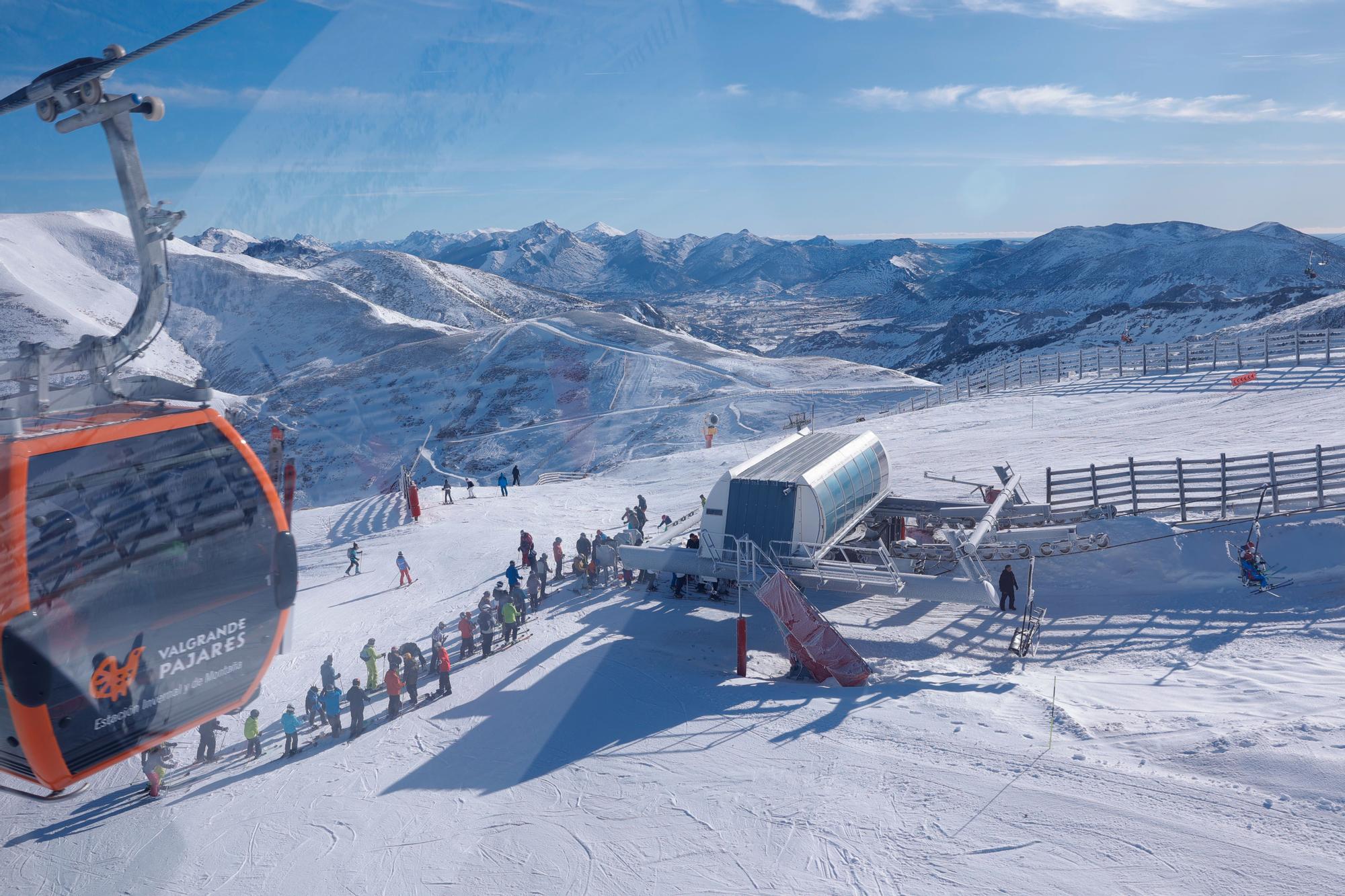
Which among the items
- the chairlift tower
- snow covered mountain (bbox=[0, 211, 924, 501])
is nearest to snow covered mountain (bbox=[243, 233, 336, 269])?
snow covered mountain (bbox=[0, 211, 924, 501])

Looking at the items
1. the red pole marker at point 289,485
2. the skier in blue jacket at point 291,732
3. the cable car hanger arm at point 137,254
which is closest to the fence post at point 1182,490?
the red pole marker at point 289,485

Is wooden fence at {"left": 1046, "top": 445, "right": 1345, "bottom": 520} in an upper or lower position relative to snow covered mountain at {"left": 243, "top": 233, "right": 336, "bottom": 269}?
lower

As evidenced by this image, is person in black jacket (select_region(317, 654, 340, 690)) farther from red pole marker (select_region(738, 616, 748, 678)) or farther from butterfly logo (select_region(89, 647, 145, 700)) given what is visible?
butterfly logo (select_region(89, 647, 145, 700))

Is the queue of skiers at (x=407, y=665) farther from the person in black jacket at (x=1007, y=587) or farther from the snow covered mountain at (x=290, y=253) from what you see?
the snow covered mountain at (x=290, y=253)

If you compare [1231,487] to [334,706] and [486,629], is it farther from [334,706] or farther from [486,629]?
[334,706]

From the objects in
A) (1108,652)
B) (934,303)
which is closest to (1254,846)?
(1108,652)

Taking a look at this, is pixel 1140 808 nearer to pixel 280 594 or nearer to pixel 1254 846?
pixel 1254 846
